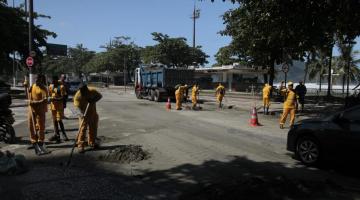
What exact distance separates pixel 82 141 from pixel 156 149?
5.51ft

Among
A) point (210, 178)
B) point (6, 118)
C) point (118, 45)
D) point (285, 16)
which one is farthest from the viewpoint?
point (118, 45)

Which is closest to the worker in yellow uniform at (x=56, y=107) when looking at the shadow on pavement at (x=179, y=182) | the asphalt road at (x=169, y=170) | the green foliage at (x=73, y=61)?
the asphalt road at (x=169, y=170)

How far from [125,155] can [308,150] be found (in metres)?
3.63

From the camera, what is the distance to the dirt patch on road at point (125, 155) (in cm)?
898

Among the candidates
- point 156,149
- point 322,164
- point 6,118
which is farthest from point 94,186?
point 6,118

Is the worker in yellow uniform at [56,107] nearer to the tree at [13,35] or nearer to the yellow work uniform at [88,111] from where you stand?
the yellow work uniform at [88,111]

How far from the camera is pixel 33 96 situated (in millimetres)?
9711

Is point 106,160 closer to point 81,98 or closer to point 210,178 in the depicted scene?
point 81,98

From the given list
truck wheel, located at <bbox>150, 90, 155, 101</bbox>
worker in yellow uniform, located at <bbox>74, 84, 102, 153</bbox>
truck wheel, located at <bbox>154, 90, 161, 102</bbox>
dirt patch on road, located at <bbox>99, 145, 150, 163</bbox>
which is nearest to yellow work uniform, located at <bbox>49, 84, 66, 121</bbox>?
worker in yellow uniform, located at <bbox>74, 84, 102, 153</bbox>

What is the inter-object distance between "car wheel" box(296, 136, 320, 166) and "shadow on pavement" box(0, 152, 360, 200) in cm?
29

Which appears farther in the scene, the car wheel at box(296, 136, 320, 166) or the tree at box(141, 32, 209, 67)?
the tree at box(141, 32, 209, 67)

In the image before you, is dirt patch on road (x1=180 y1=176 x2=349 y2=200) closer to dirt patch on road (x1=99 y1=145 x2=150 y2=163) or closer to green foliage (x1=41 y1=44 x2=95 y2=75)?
dirt patch on road (x1=99 y1=145 x2=150 y2=163)

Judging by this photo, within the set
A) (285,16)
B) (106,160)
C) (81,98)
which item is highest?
(285,16)

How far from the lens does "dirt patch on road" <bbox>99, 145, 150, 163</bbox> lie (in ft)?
29.5
